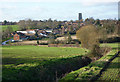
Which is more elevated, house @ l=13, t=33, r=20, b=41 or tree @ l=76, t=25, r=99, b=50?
tree @ l=76, t=25, r=99, b=50

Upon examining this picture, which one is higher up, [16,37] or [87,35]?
[87,35]

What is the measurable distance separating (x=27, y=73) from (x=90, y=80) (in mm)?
5850

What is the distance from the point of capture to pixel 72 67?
911 inches

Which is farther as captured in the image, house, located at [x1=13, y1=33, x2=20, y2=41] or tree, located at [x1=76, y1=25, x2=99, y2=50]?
house, located at [x1=13, y1=33, x2=20, y2=41]

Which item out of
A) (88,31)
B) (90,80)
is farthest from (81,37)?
(90,80)

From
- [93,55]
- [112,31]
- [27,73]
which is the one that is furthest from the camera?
[112,31]

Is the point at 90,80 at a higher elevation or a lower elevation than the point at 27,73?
lower

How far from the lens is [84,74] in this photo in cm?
1853

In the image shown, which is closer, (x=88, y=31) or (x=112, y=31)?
(x=88, y=31)

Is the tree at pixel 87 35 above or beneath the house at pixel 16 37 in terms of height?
above

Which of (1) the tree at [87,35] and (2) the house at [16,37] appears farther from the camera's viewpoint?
(2) the house at [16,37]

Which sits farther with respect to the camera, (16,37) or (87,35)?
(16,37)

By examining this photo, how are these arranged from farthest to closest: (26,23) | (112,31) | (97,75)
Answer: (26,23) → (112,31) → (97,75)

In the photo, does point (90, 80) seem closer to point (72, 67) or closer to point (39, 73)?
point (39, 73)
